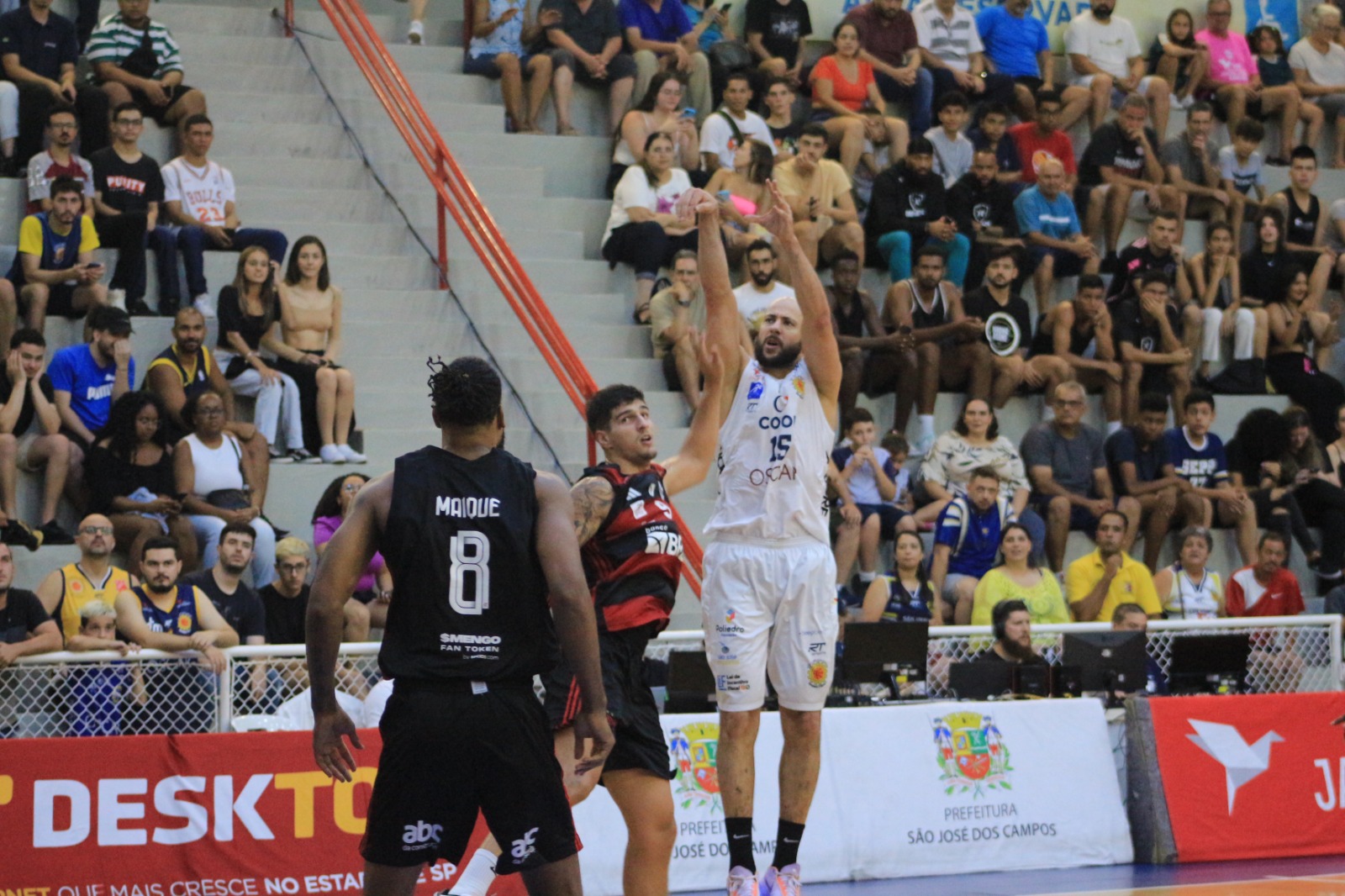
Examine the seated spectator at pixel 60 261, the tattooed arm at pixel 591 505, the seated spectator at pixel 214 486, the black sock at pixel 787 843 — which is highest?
→ the seated spectator at pixel 60 261

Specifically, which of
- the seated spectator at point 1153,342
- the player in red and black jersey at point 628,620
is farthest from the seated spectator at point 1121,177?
the player in red and black jersey at point 628,620

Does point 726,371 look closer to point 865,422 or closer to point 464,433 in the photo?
point 464,433

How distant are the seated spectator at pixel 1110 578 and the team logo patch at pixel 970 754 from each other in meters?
2.72

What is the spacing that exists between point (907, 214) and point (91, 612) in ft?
26.5

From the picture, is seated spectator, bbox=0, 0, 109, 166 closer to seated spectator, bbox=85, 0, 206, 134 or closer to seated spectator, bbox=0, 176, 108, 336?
seated spectator, bbox=85, 0, 206, 134

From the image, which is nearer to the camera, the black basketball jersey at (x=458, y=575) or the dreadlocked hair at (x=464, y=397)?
the black basketball jersey at (x=458, y=575)

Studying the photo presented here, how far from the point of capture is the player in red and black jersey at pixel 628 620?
6.36 meters

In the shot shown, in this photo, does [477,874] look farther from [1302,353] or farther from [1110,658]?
[1302,353]

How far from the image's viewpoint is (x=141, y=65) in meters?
12.8

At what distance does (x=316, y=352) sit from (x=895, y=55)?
6.92m

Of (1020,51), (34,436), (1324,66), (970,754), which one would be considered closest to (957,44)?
(1020,51)

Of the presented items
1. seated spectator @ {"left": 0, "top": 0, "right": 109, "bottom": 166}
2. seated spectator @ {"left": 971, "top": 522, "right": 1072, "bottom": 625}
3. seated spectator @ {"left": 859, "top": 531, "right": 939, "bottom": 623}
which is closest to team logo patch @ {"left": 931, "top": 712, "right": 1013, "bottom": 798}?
seated spectator @ {"left": 859, "top": 531, "right": 939, "bottom": 623}

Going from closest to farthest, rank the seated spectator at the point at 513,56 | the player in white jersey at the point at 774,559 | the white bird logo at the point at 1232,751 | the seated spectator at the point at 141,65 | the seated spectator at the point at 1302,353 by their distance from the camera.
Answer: the player in white jersey at the point at 774,559, the white bird logo at the point at 1232,751, the seated spectator at the point at 141,65, the seated spectator at the point at 513,56, the seated spectator at the point at 1302,353

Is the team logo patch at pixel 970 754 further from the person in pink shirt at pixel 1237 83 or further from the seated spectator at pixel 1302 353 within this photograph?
the person in pink shirt at pixel 1237 83
